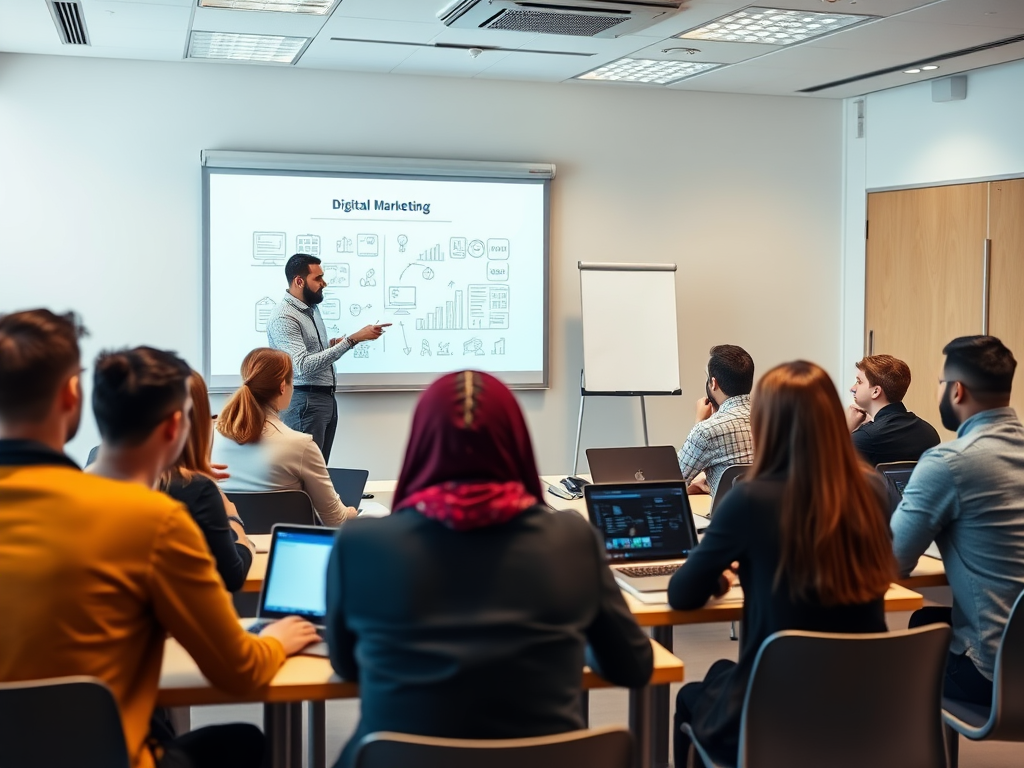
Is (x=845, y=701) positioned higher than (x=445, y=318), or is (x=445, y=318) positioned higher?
(x=445, y=318)

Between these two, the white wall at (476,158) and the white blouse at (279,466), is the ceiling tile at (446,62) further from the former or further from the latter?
the white blouse at (279,466)

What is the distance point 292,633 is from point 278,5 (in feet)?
12.0

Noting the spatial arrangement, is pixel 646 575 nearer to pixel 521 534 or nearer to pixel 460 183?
pixel 521 534

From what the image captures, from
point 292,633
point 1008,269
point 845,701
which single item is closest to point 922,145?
point 1008,269

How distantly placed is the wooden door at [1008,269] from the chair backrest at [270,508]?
461 cm

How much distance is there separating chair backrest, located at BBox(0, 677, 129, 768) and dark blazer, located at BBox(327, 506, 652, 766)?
0.39 metres

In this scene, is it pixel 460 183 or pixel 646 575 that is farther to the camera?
pixel 460 183

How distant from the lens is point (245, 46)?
5703 mm

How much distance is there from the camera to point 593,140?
6.94 meters

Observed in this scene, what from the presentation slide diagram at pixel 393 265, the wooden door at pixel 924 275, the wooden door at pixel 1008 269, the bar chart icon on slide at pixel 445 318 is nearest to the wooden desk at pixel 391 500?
the presentation slide diagram at pixel 393 265

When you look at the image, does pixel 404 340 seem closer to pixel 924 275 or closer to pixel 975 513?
pixel 924 275

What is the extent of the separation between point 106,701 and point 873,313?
260 inches

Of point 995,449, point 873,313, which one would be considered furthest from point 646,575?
point 873,313

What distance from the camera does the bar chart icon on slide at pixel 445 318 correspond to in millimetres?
6633
